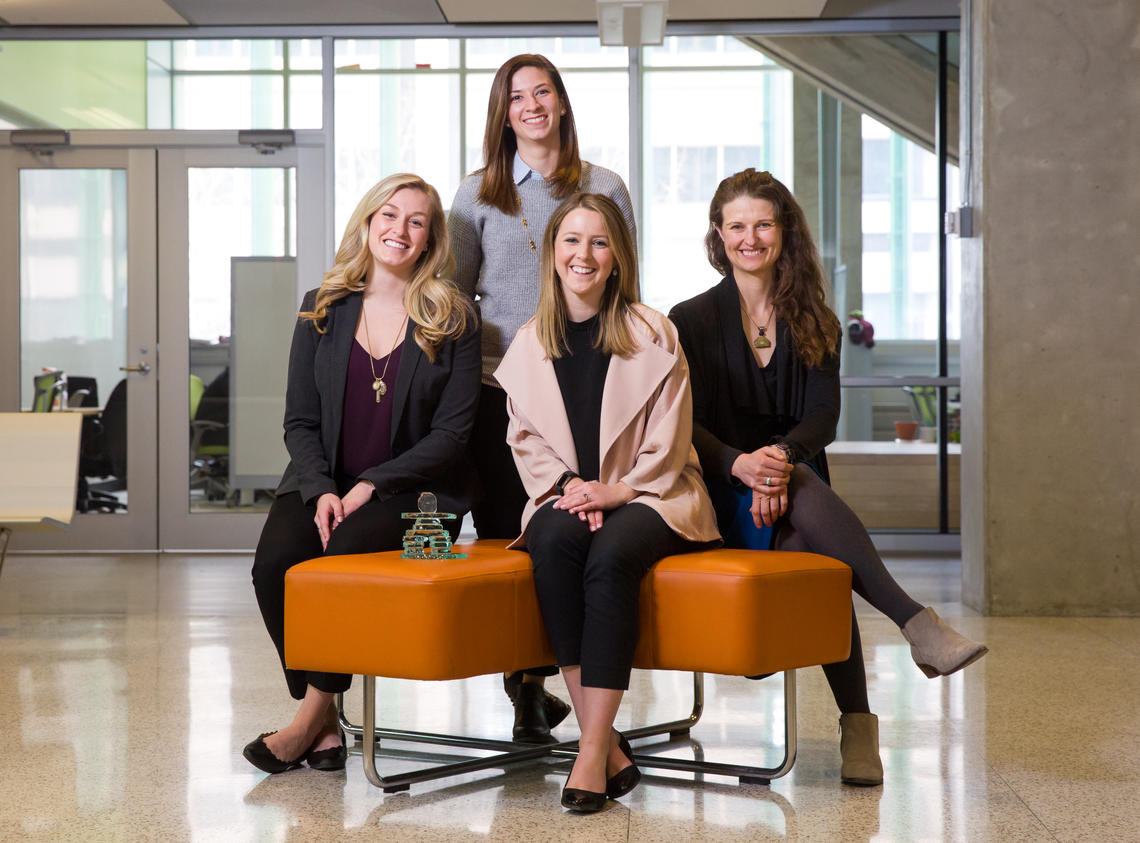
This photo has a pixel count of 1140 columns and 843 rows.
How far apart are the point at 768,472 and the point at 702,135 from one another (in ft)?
14.5

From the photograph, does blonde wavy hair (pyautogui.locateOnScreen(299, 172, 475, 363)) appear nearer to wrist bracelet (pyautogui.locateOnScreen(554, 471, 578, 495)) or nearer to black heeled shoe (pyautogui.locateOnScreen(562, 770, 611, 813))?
wrist bracelet (pyautogui.locateOnScreen(554, 471, 578, 495))

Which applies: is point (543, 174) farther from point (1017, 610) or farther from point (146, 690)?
point (1017, 610)

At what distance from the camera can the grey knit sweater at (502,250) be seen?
2.86 meters

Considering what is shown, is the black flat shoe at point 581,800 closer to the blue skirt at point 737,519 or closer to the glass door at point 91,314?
the blue skirt at point 737,519

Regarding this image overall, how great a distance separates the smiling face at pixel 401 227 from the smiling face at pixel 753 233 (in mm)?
719

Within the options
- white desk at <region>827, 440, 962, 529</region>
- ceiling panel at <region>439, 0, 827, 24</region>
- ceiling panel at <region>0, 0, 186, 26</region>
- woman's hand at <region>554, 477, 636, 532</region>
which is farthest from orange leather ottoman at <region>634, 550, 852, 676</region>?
ceiling panel at <region>0, 0, 186, 26</region>

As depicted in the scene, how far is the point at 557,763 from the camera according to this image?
8.76ft

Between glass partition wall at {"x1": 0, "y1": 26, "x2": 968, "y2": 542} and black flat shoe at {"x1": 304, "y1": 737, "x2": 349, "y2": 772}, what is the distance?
4375 millimetres

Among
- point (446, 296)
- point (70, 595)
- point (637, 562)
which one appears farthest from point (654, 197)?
point (637, 562)

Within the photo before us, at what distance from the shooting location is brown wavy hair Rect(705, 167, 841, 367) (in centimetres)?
279

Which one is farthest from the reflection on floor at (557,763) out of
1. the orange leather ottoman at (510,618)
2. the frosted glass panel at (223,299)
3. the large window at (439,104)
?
the large window at (439,104)

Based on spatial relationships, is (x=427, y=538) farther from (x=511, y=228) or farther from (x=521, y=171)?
(x=521, y=171)

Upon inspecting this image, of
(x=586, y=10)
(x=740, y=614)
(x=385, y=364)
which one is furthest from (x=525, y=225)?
(x=586, y=10)

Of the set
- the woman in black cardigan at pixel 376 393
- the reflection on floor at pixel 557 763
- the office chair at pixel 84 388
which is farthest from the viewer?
the office chair at pixel 84 388
